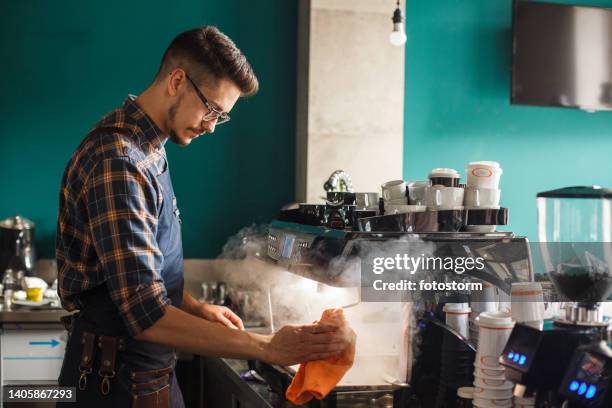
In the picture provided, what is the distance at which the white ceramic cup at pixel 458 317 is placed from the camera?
1.88m

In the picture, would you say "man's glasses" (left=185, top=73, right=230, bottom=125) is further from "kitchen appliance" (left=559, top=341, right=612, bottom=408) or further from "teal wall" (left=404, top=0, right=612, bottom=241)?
"teal wall" (left=404, top=0, right=612, bottom=241)

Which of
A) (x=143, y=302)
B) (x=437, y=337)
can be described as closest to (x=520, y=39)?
(x=437, y=337)

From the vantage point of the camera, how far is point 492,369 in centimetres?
166

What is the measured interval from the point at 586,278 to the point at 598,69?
3.71 m

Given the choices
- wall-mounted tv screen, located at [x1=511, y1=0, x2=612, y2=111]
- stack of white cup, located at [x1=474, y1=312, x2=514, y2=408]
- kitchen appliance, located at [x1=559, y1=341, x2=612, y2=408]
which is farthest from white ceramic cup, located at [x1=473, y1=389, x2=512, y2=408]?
wall-mounted tv screen, located at [x1=511, y1=0, x2=612, y2=111]

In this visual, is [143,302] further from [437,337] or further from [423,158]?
[423,158]

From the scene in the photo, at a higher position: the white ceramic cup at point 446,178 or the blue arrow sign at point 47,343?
the white ceramic cup at point 446,178

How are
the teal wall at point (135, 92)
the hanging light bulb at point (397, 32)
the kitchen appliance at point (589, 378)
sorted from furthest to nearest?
the teal wall at point (135, 92), the hanging light bulb at point (397, 32), the kitchen appliance at point (589, 378)

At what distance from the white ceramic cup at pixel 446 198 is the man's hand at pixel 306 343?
0.46m

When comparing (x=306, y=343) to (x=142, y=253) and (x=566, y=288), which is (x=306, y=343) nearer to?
(x=142, y=253)

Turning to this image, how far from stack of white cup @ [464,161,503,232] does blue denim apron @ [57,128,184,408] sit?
0.83 meters

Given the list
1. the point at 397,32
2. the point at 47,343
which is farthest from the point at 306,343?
the point at 397,32

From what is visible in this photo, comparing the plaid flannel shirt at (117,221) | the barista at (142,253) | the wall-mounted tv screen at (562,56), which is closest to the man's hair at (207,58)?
the barista at (142,253)

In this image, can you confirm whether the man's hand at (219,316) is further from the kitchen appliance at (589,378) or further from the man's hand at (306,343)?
the kitchen appliance at (589,378)
